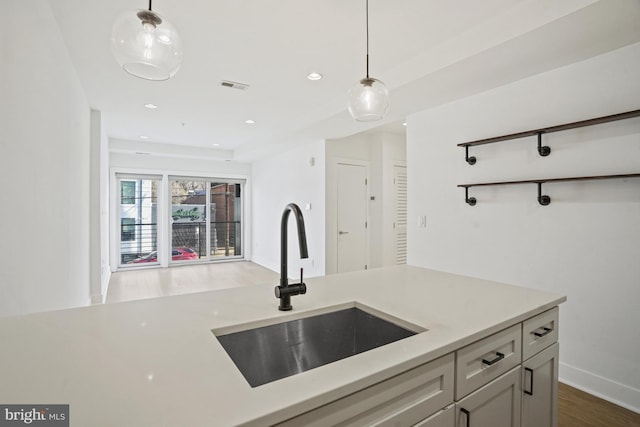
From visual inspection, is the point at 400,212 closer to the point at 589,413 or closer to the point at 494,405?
the point at 589,413

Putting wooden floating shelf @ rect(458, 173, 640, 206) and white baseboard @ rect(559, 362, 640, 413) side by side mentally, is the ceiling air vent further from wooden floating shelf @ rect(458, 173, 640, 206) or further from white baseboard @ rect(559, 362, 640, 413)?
white baseboard @ rect(559, 362, 640, 413)

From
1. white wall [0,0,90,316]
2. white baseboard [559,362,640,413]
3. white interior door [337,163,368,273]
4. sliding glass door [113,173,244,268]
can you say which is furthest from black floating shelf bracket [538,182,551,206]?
sliding glass door [113,173,244,268]

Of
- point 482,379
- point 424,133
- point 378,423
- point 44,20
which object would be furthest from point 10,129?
point 424,133

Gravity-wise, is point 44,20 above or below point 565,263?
above

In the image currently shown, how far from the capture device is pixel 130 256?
662cm

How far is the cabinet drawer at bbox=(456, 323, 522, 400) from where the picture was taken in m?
0.98

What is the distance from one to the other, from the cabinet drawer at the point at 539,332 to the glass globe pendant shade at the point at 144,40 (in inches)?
65.5

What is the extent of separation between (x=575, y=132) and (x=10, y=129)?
329 cm

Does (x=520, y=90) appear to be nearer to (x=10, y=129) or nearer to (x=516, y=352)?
(x=516, y=352)

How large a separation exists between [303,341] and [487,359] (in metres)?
0.65

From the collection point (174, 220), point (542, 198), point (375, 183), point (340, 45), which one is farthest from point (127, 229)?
point (542, 198)

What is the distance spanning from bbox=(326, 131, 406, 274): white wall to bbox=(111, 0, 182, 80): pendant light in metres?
3.81

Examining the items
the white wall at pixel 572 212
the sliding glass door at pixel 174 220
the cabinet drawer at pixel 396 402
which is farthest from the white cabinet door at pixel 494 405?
the sliding glass door at pixel 174 220

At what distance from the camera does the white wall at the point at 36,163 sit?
131cm
